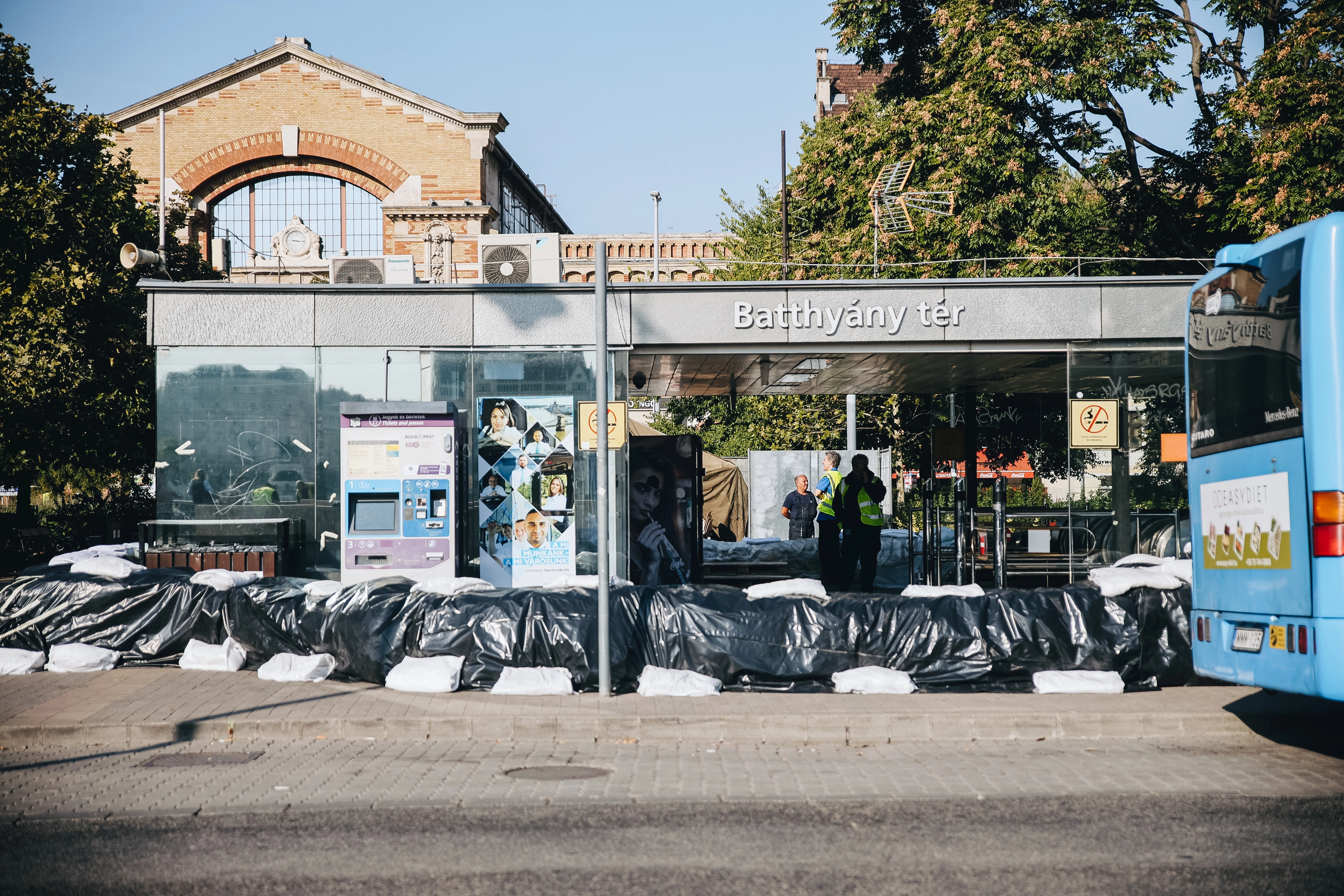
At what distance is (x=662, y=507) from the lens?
51.9ft

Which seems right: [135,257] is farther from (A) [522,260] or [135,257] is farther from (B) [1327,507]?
(B) [1327,507]

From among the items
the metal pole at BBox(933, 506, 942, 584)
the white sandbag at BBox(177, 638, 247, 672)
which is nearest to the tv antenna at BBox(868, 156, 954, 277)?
the metal pole at BBox(933, 506, 942, 584)

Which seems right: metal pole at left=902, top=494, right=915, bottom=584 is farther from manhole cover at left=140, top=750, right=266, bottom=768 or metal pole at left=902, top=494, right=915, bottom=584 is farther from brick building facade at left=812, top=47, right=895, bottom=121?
brick building facade at left=812, top=47, right=895, bottom=121

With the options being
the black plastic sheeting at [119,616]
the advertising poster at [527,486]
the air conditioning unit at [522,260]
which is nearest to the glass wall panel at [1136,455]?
the advertising poster at [527,486]

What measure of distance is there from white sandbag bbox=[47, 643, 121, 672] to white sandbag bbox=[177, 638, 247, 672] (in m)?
0.64

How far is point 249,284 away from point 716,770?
8.78m

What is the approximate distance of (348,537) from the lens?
12195 mm

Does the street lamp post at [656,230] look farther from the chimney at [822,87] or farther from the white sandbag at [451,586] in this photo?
the white sandbag at [451,586]

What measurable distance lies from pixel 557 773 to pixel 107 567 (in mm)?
5493

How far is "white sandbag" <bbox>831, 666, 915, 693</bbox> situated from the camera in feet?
29.2

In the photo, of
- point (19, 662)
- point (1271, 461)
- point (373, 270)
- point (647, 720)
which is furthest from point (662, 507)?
point (1271, 461)

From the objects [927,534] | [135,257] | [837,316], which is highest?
[135,257]

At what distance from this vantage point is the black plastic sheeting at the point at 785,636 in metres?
9.09

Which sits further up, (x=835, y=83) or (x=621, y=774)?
(x=835, y=83)
